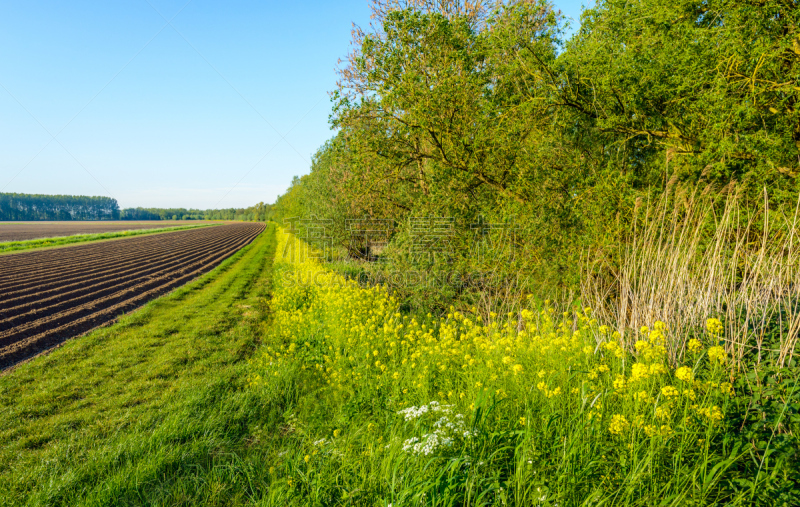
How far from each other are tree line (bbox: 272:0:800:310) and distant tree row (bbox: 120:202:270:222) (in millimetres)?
130392

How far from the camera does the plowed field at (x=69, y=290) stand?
29.4 feet

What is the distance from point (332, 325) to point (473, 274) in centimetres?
357

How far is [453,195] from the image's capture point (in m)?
8.77

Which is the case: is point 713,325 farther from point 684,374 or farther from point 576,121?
point 576,121

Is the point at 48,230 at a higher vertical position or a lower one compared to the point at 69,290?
higher

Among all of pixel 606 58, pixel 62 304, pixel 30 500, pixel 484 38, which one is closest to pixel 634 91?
pixel 606 58

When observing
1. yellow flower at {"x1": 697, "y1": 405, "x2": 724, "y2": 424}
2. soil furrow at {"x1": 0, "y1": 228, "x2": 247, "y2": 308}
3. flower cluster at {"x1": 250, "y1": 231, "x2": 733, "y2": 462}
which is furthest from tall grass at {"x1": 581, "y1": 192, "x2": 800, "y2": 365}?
soil furrow at {"x1": 0, "y1": 228, "x2": 247, "y2": 308}

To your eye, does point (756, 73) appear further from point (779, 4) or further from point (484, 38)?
point (484, 38)

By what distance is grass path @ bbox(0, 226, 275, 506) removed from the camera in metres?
3.41

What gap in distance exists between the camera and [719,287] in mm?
3674

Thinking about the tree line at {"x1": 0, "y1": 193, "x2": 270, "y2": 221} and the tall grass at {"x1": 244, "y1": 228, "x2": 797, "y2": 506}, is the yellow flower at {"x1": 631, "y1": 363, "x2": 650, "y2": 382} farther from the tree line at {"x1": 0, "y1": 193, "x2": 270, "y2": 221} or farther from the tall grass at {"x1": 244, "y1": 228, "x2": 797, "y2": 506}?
the tree line at {"x1": 0, "y1": 193, "x2": 270, "y2": 221}

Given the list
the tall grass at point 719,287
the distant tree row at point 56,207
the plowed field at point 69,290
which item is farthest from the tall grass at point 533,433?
the distant tree row at point 56,207

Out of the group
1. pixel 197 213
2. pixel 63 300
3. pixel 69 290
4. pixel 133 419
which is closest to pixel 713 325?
pixel 133 419

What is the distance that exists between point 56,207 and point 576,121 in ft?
594
